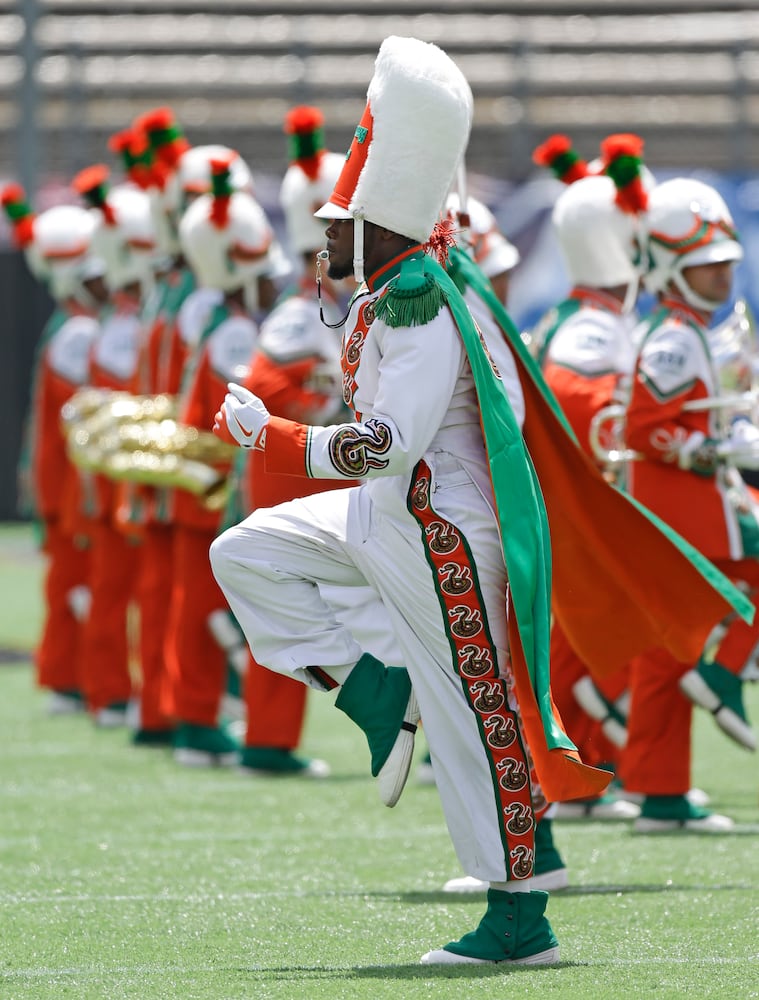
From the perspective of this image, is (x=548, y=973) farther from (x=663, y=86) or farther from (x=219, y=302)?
(x=663, y=86)

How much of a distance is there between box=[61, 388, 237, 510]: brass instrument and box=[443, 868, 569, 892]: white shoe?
308 centimetres

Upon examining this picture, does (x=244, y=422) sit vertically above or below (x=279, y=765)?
above

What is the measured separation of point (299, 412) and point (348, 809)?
1.54 m

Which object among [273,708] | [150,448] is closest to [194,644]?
[273,708]

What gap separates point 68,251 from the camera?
1062 cm

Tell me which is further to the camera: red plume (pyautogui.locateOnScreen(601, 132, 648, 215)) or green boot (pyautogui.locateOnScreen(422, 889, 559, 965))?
red plume (pyautogui.locateOnScreen(601, 132, 648, 215))

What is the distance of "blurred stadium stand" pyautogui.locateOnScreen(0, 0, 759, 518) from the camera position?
19219 millimetres

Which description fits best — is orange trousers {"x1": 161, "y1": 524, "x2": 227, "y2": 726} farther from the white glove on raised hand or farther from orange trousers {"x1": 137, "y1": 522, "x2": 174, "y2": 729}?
the white glove on raised hand

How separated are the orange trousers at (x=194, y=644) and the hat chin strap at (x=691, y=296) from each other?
267 centimetres

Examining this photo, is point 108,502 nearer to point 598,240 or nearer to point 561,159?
point 561,159

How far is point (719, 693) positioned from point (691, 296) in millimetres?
1290

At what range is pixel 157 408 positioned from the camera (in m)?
8.73

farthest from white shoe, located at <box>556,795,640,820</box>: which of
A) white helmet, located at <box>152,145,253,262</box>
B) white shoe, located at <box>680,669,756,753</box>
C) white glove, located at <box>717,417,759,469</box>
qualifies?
white helmet, located at <box>152,145,253,262</box>

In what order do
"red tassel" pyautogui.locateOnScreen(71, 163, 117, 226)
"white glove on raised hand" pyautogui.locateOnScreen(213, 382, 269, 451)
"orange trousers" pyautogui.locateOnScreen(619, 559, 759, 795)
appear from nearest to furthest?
"white glove on raised hand" pyautogui.locateOnScreen(213, 382, 269, 451) → "orange trousers" pyautogui.locateOnScreen(619, 559, 759, 795) → "red tassel" pyautogui.locateOnScreen(71, 163, 117, 226)
